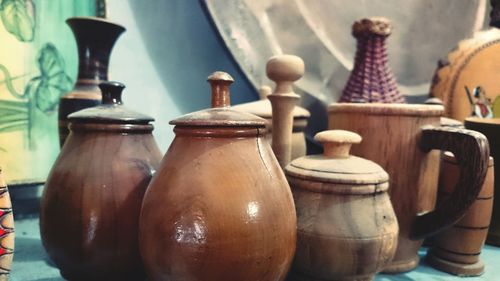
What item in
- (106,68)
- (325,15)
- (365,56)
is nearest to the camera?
(106,68)

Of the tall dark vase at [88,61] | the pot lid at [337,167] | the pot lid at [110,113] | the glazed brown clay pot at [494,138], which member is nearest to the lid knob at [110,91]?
the pot lid at [110,113]

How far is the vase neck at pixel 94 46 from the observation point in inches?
25.5

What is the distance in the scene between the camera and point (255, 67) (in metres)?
0.87

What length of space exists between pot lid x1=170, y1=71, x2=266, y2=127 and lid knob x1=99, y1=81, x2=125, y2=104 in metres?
0.14

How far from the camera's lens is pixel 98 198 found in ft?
1.49

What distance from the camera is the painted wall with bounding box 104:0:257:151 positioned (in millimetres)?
848

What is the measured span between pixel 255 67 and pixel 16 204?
1.79 ft

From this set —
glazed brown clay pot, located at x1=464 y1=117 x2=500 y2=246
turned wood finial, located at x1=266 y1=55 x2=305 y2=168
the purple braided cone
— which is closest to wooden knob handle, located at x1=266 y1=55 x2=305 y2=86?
turned wood finial, located at x1=266 y1=55 x2=305 y2=168

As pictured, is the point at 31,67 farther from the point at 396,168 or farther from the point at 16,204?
the point at 396,168

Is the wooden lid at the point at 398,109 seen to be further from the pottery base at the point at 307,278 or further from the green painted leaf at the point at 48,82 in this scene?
the green painted leaf at the point at 48,82

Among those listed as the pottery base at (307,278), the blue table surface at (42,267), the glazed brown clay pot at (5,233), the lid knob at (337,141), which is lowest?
the blue table surface at (42,267)

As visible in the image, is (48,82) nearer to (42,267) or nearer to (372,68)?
(42,267)

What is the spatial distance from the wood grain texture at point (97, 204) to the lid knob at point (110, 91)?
0.05 m

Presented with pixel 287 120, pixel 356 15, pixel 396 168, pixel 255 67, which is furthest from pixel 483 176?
pixel 356 15
